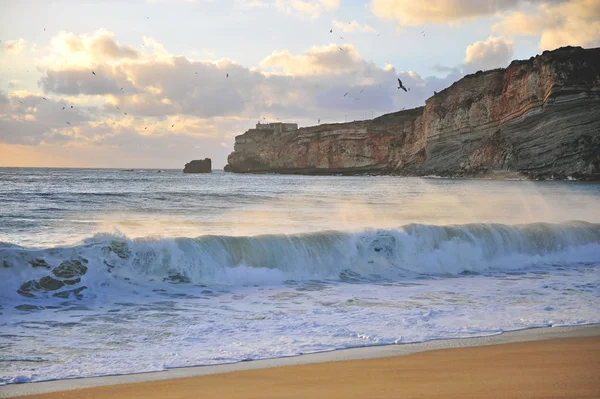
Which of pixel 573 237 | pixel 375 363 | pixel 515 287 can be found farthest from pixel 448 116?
pixel 375 363

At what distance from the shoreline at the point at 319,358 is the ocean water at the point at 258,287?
0.17m

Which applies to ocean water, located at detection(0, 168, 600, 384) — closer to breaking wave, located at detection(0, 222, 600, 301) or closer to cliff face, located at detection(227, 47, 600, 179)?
breaking wave, located at detection(0, 222, 600, 301)

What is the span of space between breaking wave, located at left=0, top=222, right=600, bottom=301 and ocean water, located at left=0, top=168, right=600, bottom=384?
0.11 ft

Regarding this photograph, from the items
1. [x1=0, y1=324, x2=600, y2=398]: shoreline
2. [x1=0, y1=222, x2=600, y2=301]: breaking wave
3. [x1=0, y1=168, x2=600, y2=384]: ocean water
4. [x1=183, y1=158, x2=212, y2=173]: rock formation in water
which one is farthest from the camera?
[x1=183, y1=158, x2=212, y2=173]: rock formation in water

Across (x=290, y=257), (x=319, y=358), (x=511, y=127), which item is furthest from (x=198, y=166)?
(x=319, y=358)

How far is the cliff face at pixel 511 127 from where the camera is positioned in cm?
5406

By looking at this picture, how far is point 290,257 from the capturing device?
1270cm

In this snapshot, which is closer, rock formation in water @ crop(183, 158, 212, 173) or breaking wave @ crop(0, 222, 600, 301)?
breaking wave @ crop(0, 222, 600, 301)

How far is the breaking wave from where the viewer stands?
33.8 ft

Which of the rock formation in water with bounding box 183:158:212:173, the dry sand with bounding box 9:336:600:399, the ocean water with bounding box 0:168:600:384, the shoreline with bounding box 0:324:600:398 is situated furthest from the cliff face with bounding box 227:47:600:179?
the dry sand with bounding box 9:336:600:399

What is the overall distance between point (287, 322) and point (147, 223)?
11364mm

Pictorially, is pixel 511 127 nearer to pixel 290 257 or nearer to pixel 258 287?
pixel 290 257

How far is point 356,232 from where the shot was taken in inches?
563

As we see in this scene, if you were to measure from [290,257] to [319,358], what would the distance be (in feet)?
22.5
